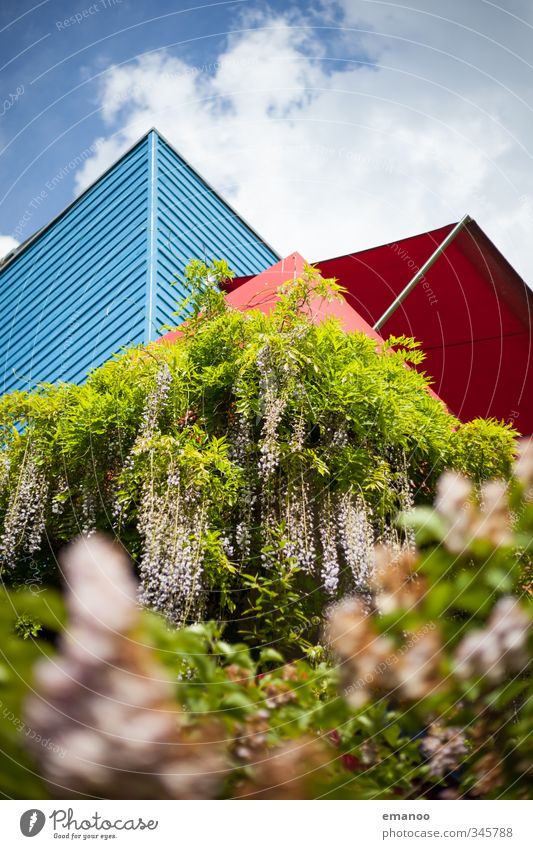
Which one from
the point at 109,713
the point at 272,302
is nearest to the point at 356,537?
the point at 272,302

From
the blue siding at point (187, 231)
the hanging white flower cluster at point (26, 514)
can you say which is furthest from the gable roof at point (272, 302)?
the blue siding at point (187, 231)

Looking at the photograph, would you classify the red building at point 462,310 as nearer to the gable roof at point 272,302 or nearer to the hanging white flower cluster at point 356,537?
the gable roof at point 272,302

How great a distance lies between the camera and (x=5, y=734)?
2.82 feet

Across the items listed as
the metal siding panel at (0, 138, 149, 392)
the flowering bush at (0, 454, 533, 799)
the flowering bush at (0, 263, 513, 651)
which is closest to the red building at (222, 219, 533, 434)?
the metal siding panel at (0, 138, 149, 392)

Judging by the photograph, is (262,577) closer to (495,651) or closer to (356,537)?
(356,537)

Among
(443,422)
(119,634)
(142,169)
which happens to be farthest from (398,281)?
(119,634)

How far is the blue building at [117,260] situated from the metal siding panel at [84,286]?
2cm

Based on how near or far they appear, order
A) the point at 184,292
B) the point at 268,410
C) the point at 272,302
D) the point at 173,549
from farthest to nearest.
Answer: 1. the point at 184,292
2. the point at 272,302
3. the point at 268,410
4. the point at 173,549

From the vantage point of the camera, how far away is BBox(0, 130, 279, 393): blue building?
22.3ft

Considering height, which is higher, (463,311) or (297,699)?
(463,311)

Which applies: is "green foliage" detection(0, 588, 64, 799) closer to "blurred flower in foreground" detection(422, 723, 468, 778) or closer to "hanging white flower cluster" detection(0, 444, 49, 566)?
"blurred flower in foreground" detection(422, 723, 468, 778)
